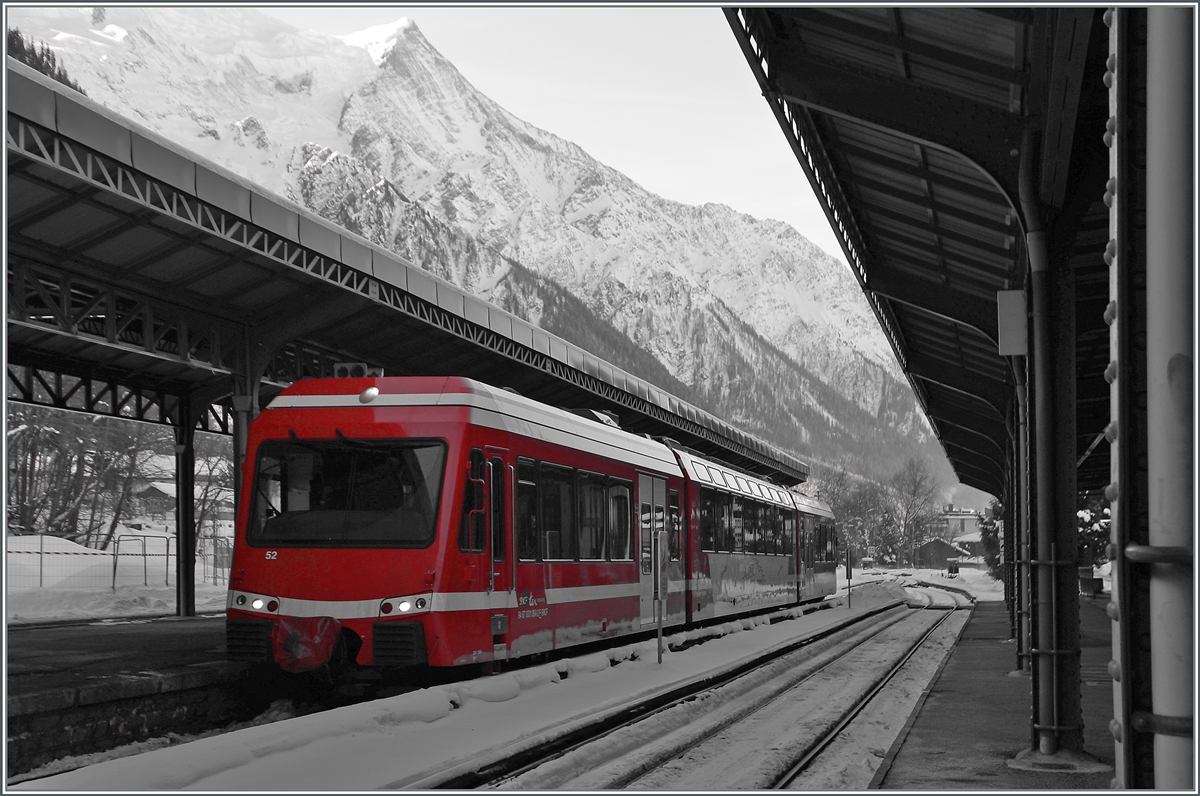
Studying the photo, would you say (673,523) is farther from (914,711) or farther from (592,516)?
(914,711)

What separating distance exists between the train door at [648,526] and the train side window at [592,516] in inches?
54.8

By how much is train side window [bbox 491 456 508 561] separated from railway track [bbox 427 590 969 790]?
221cm

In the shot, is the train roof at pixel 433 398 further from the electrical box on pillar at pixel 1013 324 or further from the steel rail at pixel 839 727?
the electrical box on pillar at pixel 1013 324

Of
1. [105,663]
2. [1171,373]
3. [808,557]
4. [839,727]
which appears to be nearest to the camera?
[1171,373]

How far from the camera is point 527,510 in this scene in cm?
1446

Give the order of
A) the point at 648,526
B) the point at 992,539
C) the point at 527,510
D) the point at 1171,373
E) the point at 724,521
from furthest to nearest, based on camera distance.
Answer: the point at 992,539 < the point at 724,521 < the point at 648,526 < the point at 527,510 < the point at 1171,373

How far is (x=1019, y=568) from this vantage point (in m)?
16.7

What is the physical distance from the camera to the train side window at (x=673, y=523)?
67.8 ft

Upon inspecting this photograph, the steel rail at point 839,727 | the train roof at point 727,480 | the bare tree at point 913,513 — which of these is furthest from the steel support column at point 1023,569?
the bare tree at point 913,513

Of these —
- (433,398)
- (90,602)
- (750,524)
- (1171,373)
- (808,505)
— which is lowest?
(90,602)

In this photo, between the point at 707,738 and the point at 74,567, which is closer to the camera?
the point at 707,738

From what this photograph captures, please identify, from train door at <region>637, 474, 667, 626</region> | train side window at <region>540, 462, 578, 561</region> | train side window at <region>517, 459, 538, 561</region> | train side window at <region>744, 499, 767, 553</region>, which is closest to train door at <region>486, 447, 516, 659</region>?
train side window at <region>517, 459, 538, 561</region>

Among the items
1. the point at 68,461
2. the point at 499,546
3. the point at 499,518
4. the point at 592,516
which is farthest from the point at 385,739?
the point at 68,461

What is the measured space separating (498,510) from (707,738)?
3.54m
